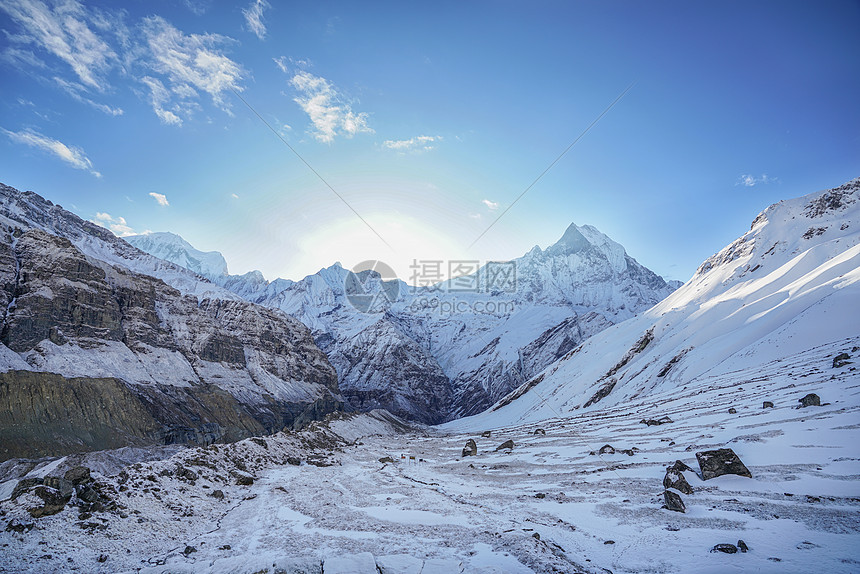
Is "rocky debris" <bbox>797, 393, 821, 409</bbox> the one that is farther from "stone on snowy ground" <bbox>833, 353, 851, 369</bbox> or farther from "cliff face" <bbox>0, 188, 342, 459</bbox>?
"cliff face" <bbox>0, 188, 342, 459</bbox>

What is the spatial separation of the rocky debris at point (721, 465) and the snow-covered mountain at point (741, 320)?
2988 centimetres

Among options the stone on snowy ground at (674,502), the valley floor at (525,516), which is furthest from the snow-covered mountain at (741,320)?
the stone on snowy ground at (674,502)

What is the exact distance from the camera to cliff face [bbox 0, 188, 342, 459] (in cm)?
6275

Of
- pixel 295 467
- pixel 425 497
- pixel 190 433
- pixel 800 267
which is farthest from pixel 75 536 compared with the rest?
pixel 800 267

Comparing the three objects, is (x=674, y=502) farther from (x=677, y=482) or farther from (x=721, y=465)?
(x=721, y=465)

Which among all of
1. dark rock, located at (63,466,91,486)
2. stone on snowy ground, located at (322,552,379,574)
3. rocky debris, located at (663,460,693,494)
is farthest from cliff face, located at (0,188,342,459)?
rocky debris, located at (663,460,693,494)

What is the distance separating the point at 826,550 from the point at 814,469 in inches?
293

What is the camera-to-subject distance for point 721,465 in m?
15.9

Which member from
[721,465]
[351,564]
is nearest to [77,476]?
[351,564]

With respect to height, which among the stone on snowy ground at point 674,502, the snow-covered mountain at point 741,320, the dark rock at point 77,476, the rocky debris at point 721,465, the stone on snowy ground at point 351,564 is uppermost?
the snow-covered mountain at point 741,320

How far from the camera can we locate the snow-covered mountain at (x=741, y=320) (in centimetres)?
4772

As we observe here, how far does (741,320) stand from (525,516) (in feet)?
224

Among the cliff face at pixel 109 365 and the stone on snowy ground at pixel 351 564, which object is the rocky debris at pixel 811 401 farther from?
the cliff face at pixel 109 365

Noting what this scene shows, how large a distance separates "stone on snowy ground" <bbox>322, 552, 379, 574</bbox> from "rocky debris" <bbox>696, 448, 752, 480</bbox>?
14.0m
